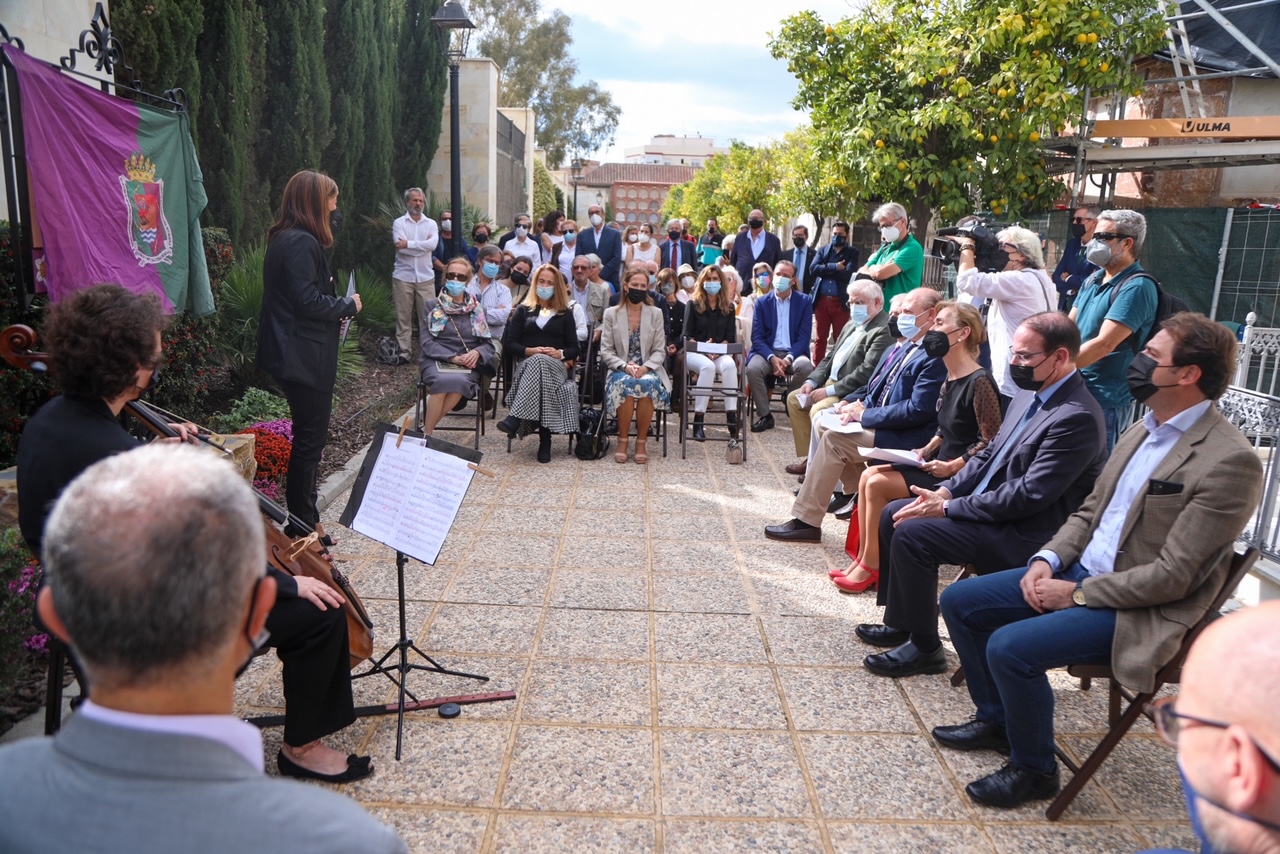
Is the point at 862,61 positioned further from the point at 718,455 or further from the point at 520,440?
the point at 520,440

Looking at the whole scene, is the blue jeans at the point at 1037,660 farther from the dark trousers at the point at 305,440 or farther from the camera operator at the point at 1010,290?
the dark trousers at the point at 305,440

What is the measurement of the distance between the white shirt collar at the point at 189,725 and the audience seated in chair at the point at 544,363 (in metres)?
6.67

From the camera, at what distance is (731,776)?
3305 millimetres

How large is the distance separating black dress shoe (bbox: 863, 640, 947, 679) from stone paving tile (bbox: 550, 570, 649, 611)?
4.07ft

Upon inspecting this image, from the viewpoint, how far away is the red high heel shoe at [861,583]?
5148 millimetres

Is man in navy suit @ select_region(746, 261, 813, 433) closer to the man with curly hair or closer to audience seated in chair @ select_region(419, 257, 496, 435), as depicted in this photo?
audience seated in chair @ select_region(419, 257, 496, 435)

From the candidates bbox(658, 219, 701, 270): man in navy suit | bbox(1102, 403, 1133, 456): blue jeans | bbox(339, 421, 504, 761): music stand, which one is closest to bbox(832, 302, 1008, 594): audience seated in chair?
bbox(1102, 403, 1133, 456): blue jeans

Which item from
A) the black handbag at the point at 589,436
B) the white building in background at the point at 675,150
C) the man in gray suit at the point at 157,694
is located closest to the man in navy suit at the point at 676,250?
the black handbag at the point at 589,436

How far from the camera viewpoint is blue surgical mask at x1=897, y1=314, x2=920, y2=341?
5969 mm

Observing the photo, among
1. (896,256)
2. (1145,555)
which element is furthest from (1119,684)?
(896,256)

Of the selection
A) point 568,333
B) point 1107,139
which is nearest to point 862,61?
point 1107,139

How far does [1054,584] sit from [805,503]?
105 inches

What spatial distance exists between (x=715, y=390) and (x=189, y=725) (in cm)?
740

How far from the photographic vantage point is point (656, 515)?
6527mm
